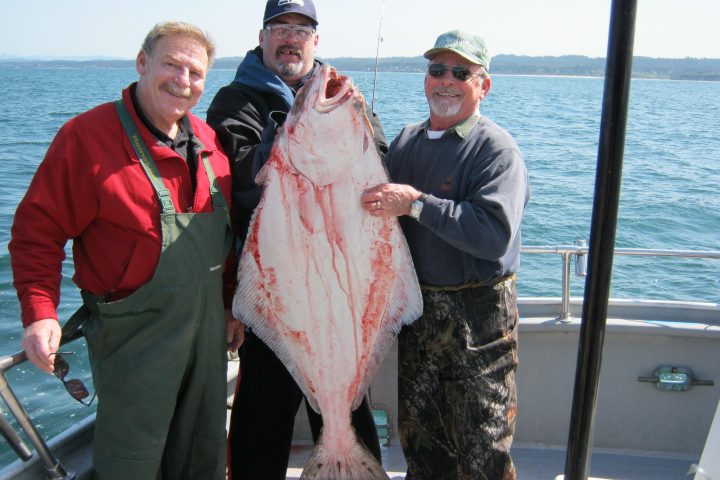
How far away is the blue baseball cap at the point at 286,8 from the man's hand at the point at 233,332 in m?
1.29

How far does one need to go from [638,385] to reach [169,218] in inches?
108

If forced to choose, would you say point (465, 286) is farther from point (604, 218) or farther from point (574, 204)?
point (574, 204)

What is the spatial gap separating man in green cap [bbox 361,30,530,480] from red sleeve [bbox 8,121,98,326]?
A: 1.14m

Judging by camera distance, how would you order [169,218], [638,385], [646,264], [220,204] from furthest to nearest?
[646,264] < [638,385] < [220,204] < [169,218]

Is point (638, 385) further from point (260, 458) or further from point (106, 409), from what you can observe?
point (106, 409)

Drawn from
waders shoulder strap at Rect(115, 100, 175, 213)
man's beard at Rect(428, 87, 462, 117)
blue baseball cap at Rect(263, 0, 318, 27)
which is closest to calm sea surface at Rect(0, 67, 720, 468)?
waders shoulder strap at Rect(115, 100, 175, 213)

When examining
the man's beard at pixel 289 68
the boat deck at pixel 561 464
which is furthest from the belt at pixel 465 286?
the boat deck at pixel 561 464

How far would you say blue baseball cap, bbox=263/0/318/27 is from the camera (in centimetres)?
296

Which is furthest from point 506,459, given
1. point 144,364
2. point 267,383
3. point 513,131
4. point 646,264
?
point 513,131

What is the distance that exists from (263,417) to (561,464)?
1.78 m

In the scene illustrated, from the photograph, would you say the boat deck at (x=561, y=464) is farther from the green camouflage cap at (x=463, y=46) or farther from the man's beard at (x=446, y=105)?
→ the green camouflage cap at (x=463, y=46)

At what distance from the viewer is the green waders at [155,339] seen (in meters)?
2.41

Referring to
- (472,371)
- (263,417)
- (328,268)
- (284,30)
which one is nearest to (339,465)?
(263,417)

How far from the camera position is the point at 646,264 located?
11.1 m
